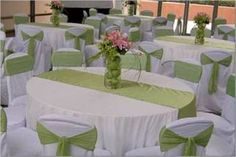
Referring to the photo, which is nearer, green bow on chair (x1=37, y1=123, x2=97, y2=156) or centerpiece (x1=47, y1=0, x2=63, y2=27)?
green bow on chair (x1=37, y1=123, x2=97, y2=156)

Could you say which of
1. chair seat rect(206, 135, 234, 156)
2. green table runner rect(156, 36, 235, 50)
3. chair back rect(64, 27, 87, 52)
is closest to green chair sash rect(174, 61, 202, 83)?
chair seat rect(206, 135, 234, 156)

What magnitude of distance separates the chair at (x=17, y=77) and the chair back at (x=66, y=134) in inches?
49.5

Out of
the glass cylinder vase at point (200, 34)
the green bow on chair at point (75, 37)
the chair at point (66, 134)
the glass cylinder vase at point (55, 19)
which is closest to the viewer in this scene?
the chair at point (66, 134)

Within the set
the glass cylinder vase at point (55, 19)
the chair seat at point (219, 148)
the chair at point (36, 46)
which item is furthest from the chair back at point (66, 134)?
the glass cylinder vase at point (55, 19)

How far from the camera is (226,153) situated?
333 centimetres

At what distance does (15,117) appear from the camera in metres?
3.71

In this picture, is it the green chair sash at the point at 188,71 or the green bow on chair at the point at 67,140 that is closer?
the green bow on chair at the point at 67,140

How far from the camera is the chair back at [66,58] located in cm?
453

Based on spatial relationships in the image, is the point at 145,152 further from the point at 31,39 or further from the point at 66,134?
the point at 31,39

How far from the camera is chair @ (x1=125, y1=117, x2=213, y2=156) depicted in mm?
2654

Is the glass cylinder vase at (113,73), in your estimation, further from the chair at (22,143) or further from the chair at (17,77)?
the chair at (17,77)

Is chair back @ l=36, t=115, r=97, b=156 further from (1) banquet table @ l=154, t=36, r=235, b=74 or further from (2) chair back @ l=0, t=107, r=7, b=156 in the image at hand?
(1) banquet table @ l=154, t=36, r=235, b=74

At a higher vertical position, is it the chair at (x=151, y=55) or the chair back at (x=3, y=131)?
the chair at (x=151, y=55)

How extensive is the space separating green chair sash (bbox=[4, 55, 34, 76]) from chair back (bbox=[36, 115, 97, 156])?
61.0 inches
